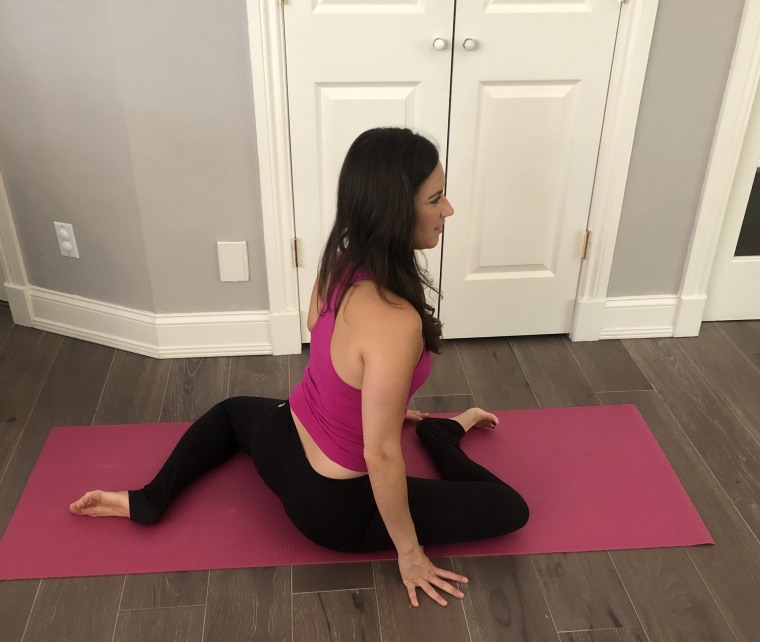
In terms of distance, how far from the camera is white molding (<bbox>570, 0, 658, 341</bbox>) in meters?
2.09

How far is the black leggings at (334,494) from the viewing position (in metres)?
1.64

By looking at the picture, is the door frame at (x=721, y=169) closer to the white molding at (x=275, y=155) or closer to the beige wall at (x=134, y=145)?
the white molding at (x=275, y=155)

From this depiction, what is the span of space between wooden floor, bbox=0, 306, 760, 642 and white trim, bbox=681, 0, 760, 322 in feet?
1.08

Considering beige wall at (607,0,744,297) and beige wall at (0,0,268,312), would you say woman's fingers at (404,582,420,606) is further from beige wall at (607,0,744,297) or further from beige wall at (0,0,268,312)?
beige wall at (607,0,744,297)

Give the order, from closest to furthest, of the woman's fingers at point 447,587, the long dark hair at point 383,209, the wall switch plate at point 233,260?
the long dark hair at point 383,209, the woman's fingers at point 447,587, the wall switch plate at point 233,260

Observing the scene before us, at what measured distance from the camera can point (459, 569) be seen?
171cm

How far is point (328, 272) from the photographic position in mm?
1499

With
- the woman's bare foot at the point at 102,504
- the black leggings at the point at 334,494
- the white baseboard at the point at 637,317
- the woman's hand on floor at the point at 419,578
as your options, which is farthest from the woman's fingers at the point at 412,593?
the white baseboard at the point at 637,317

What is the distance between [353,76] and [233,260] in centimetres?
67

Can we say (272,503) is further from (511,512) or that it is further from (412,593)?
(511,512)

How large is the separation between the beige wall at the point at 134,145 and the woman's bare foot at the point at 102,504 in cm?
78

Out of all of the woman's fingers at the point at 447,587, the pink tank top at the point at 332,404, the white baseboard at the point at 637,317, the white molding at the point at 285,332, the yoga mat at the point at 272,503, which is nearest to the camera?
the pink tank top at the point at 332,404

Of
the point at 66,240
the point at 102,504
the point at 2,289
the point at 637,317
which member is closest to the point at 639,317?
the point at 637,317

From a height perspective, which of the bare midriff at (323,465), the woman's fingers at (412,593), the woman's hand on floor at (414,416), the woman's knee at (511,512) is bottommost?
the woman's fingers at (412,593)
